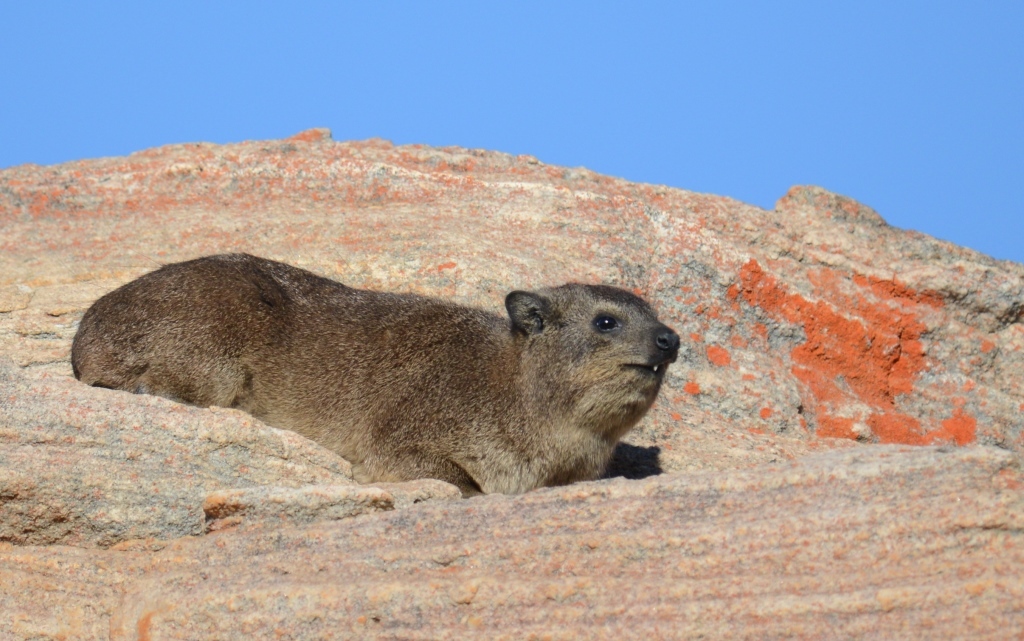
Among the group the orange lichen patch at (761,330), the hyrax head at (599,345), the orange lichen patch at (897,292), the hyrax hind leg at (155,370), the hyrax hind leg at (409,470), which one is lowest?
the hyrax hind leg at (409,470)

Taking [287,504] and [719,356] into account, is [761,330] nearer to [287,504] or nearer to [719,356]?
[719,356]

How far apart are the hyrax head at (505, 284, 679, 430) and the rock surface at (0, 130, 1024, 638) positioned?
1.07 meters

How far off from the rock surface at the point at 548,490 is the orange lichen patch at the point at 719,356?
3 centimetres

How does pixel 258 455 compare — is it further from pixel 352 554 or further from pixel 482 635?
pixel 482 635

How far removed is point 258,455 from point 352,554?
6.96 ft

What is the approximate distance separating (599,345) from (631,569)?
3428 millimetres

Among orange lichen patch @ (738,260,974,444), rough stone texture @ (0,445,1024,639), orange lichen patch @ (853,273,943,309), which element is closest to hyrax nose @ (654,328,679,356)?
rough stone texture @ (0,445,1024,639)

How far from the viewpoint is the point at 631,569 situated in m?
6.63

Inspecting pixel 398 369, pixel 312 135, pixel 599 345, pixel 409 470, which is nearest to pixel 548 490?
pixel 599 345

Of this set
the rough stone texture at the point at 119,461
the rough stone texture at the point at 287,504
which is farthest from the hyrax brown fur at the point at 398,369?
the rough stone texture at the point at 287,504

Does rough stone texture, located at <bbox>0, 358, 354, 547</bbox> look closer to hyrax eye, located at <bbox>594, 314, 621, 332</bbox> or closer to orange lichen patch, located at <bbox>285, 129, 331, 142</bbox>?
hyrax eye, located at <bbox>594, 314, 621, 332</bbox>

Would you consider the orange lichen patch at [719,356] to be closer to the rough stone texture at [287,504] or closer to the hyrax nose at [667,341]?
the hyrax nose at [667,341]

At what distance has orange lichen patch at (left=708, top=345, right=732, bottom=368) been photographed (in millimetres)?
12327

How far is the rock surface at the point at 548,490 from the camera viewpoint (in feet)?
21.1
